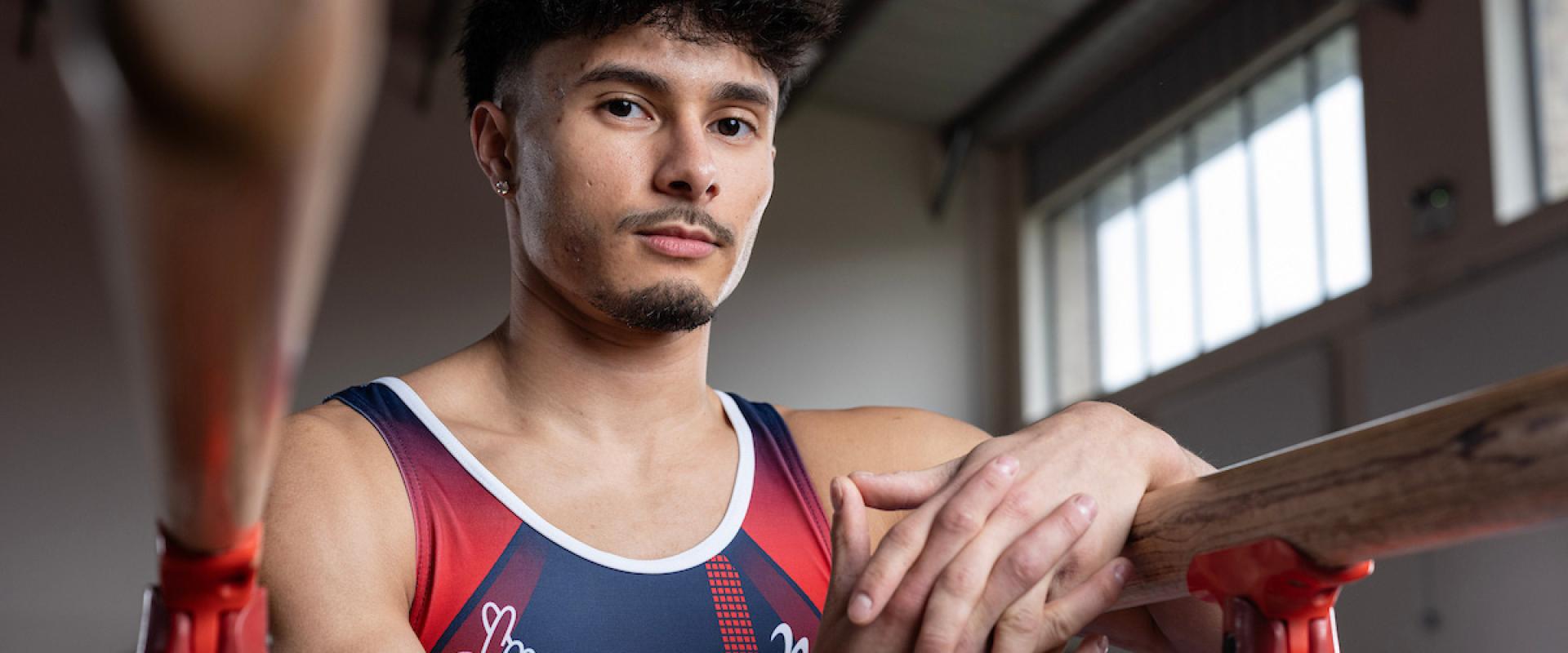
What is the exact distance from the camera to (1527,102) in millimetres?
5613

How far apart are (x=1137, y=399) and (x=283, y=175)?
7.73m

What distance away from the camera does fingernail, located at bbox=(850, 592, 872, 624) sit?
1.11 meters

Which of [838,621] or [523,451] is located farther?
[523,451]

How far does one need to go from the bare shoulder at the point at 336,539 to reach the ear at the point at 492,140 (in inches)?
17.1

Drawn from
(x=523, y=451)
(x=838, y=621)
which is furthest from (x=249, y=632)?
(x=523, y=451)

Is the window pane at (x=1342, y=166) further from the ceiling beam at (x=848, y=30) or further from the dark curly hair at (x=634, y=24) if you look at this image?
the dark curly hair at (x=634, y=24)

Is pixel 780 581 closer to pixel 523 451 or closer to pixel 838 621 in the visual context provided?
pixel 523 451

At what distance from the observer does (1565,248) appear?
17.1ft

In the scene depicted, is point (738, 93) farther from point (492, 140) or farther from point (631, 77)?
point (492, 140)

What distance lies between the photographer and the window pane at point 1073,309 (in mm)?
9070

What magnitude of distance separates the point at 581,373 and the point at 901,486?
29.7 inches

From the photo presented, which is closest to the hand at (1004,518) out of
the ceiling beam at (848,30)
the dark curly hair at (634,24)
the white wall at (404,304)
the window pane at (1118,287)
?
the dark curly hair at (634,24)

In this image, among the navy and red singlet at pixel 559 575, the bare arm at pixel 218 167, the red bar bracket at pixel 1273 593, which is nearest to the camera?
the bare arm at pixel 218 167

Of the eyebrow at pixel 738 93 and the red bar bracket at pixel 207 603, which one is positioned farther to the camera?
the eyebrow at pixel 738 93
